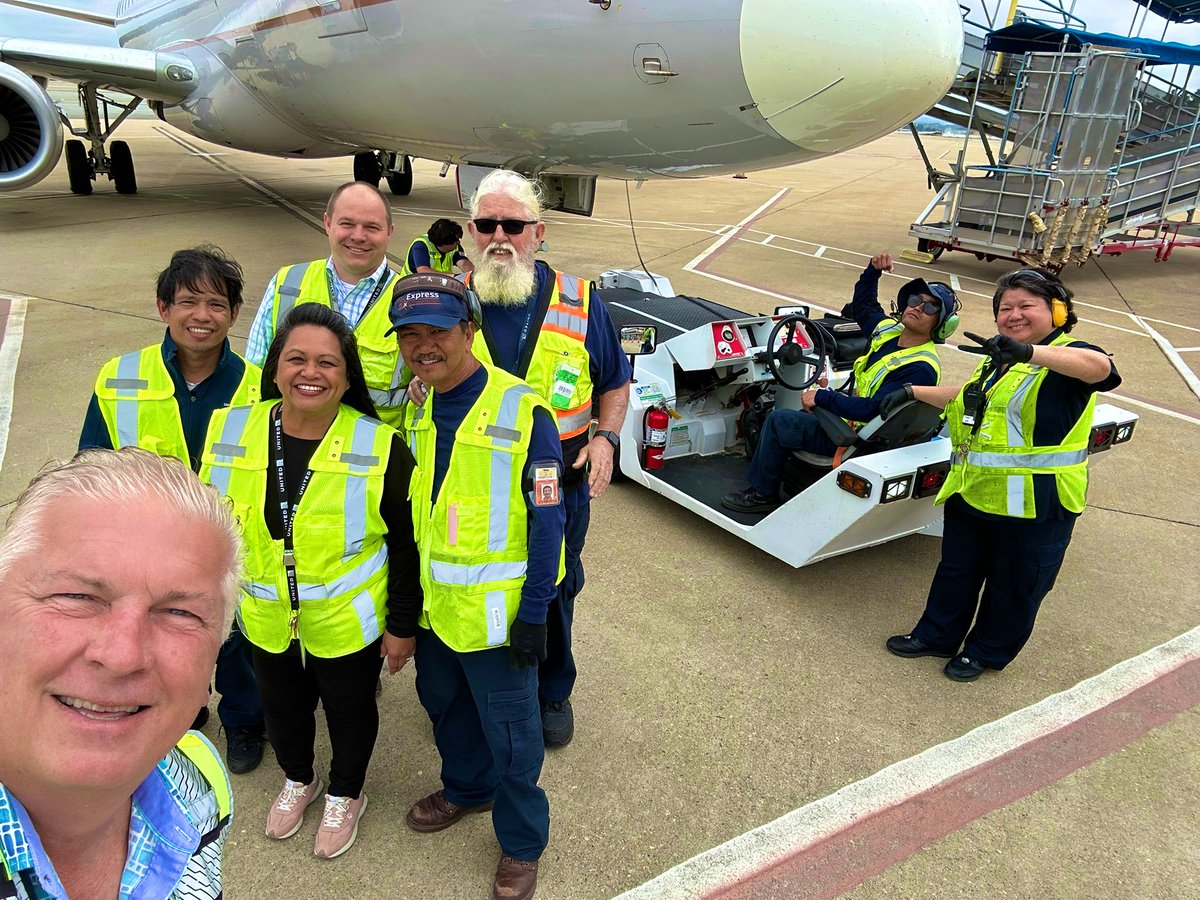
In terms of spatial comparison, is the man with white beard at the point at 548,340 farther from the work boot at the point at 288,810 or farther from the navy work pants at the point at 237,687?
the navy work pants at the point at 237,687

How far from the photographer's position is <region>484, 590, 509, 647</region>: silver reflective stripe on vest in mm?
2051

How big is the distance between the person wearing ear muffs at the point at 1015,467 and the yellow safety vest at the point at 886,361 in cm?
48

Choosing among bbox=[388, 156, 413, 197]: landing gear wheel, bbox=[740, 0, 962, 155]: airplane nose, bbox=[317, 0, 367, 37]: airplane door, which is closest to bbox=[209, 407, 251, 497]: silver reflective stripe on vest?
bbox=[740, 0, 962, 155]: airplane nose

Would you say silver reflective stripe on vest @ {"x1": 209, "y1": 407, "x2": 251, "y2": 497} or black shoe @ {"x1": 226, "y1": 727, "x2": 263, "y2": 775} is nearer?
silver reflective stripe on vest @ {"x1": 209, "y1": 407, "x2": 251, "y2": 497}

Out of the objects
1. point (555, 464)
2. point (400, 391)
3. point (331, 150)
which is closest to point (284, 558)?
point (555, 464)

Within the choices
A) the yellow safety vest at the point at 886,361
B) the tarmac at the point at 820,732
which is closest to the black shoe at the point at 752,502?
the tarmac at the point at 820,732

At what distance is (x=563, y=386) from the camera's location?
275 centimetres

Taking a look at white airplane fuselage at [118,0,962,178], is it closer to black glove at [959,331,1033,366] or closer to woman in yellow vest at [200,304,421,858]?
black glove at [959,331,1033,366]

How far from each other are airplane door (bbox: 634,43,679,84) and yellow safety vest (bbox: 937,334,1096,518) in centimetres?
269

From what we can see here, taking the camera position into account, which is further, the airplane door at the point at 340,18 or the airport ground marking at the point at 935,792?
the airplane door at the point at 340,18

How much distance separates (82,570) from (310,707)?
1.76 metres

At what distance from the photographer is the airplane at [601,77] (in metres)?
4.03

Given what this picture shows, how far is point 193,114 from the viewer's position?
12398 millimetres

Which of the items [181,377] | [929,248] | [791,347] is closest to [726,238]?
[929,248]
